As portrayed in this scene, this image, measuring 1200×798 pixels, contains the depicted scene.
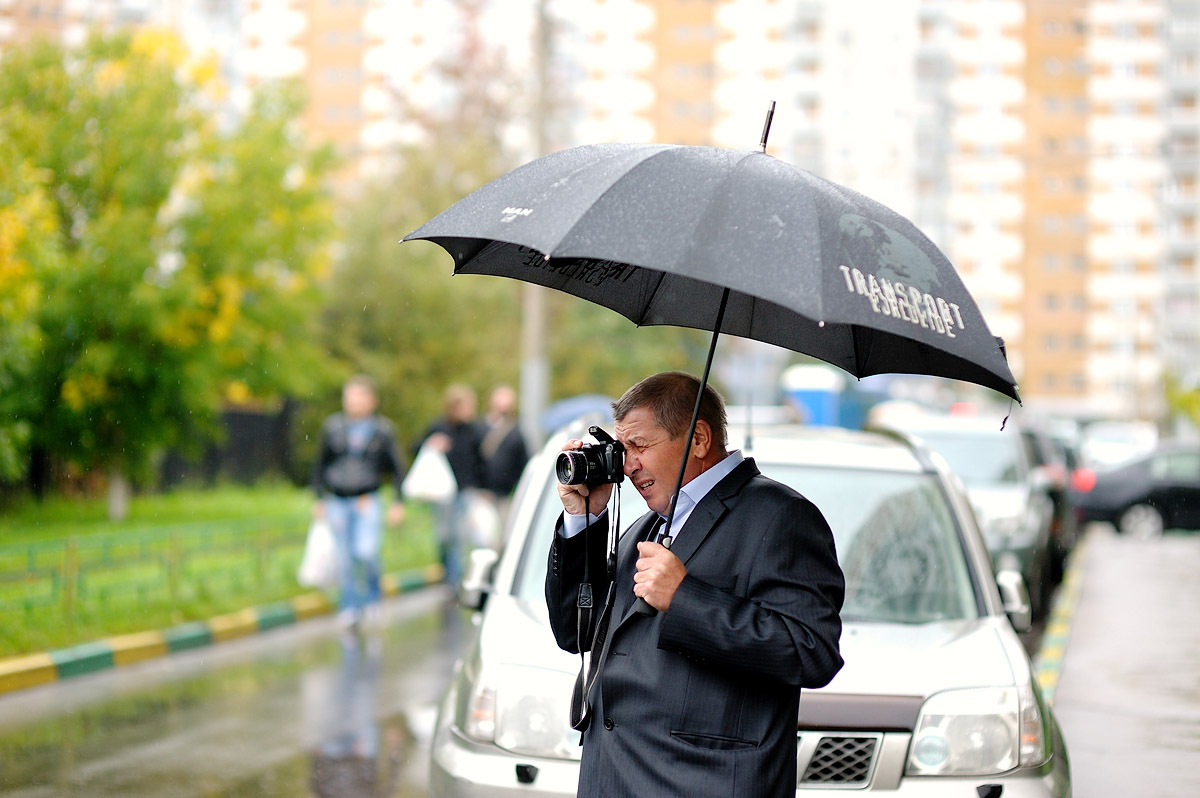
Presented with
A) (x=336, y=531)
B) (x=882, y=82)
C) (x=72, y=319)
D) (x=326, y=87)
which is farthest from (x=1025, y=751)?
(x=326, y=87)

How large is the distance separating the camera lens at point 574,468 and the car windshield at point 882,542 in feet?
7.29

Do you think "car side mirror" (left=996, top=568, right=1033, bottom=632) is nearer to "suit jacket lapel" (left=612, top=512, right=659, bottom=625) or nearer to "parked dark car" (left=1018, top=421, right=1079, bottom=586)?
"suit jacket lapel" (left=612, top=512, right=659, bottom=625)

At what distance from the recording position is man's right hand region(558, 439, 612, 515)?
3172 mm

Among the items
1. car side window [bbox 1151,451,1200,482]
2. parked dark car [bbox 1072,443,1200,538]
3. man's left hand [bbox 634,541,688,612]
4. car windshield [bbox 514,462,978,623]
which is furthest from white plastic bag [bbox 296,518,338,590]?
car side window [bbox 1151,451,1200,482]

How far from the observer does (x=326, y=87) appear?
326ft

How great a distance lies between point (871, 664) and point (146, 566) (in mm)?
8078

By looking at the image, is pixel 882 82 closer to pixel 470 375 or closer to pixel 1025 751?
pixel 470 375

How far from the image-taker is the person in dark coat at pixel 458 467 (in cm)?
1395

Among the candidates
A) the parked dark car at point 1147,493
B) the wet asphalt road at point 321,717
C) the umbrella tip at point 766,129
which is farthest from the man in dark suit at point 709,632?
the parked dark car at point 1147,493

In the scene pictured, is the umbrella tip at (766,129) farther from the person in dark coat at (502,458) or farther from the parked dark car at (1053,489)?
the parked dark car at (1053,489)

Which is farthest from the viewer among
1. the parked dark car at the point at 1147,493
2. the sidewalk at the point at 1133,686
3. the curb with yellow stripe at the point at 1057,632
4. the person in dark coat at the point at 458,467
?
the parked dark car at the point at 1147,493

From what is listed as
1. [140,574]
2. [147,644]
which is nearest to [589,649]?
[147,644]

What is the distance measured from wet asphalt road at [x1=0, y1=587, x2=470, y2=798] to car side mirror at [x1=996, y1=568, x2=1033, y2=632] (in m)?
2.76

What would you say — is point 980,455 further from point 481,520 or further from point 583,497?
point 583,497
